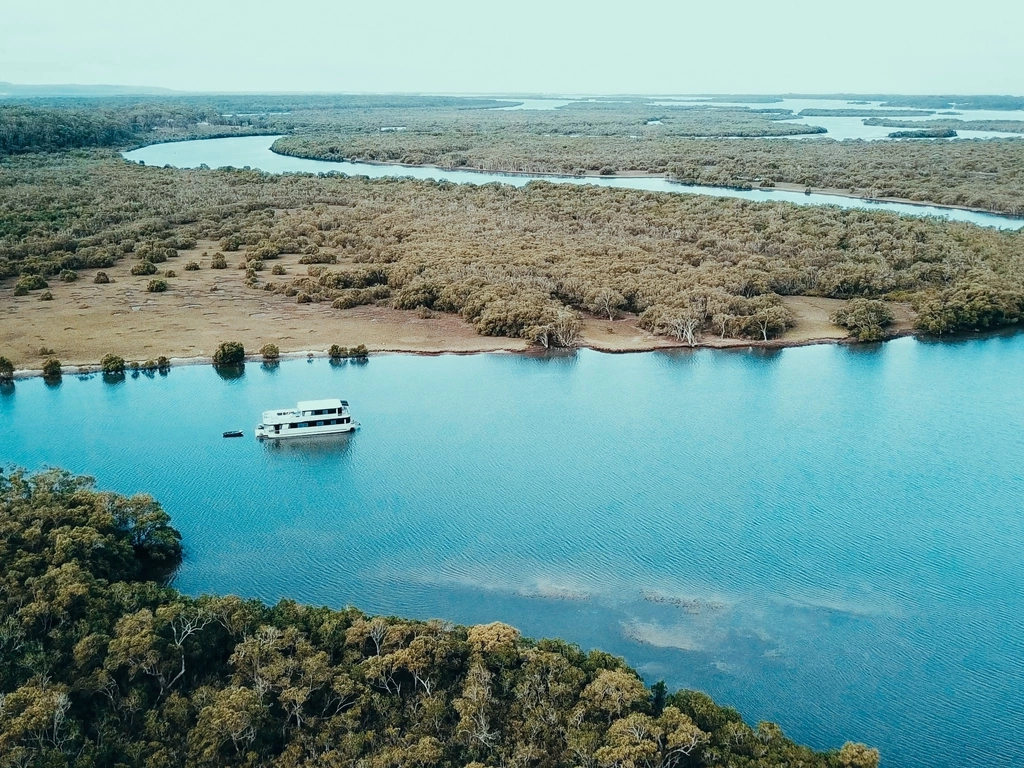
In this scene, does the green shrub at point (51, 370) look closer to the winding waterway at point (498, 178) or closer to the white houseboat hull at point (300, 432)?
the white houseboat hull at point (300, 432)

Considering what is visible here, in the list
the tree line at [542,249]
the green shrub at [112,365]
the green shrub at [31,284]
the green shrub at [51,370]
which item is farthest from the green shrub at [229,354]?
the green shrub at [31,284]

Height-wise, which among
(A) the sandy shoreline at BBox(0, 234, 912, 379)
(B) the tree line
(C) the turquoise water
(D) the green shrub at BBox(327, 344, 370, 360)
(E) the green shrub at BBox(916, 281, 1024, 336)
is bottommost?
(C) the turquoise water

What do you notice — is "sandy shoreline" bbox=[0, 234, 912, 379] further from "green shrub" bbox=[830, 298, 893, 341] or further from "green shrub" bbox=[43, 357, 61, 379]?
"green shrub" bbox=[830, 298, 893, 341]

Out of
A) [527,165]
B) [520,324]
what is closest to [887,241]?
[520,324]

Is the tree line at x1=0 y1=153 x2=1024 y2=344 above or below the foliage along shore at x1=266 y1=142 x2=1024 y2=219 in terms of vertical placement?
below

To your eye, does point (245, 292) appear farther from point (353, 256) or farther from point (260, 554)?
point (260, 554)

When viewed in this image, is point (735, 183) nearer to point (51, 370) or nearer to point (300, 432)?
point (300, 432)

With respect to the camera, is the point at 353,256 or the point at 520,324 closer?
the point at 520,324

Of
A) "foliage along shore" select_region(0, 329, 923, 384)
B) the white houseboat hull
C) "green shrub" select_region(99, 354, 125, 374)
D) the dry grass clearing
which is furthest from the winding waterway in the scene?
"green shrub" select_region(99, 354, 125, 374)
